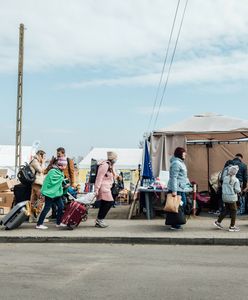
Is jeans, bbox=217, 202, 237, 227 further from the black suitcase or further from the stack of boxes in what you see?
the stack of boxes

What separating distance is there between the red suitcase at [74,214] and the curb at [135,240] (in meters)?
0.87

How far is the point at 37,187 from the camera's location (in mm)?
11125

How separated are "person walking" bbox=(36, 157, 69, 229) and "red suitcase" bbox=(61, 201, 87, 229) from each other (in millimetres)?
287

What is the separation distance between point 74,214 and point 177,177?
94.3 inches

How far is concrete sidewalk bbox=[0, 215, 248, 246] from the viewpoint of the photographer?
9242mm

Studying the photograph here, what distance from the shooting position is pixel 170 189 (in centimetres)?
1002

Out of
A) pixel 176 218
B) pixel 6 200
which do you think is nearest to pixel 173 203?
pixel 176 218

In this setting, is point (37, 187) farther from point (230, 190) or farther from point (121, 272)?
point (121, 272)

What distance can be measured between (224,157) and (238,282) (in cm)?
920

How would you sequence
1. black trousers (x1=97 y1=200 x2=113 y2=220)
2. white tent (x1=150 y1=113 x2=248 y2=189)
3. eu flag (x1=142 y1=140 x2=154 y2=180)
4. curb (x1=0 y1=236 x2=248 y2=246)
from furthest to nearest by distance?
white tent (x1=150 y1=113 x2=248 y2=189)
eu flag (x1=142 y1=140 x2=154 y2=180)
black trousers (x1=97 y1=200 x2=113 y2=220)
curb (x1=0 y1=236 x2=248 y2=246)

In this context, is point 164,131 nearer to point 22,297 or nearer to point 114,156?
point 114,156

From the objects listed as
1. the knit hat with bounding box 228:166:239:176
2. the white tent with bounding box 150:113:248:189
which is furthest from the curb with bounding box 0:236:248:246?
the white tent with bounding box 150:113:248:189

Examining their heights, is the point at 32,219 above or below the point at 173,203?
below

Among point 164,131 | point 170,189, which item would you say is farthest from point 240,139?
point 170,189
